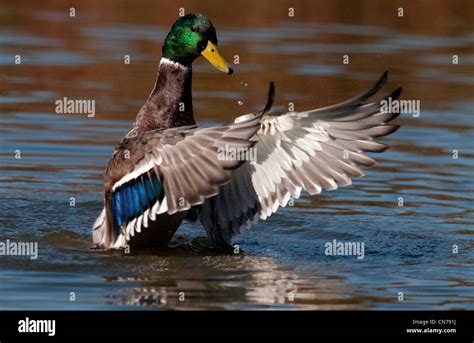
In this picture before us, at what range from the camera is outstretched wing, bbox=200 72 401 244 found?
813cm

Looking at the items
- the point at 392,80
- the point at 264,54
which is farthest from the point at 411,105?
the point at 264,54

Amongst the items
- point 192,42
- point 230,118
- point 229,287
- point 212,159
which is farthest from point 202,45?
point 230,118

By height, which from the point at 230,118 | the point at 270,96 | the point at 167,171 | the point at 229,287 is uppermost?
the point at 230,118

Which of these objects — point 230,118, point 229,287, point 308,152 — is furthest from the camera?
point 230,118

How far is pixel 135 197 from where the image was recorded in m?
8.13

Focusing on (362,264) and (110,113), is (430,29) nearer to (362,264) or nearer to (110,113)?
(110,113)

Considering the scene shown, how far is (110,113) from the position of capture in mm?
13352

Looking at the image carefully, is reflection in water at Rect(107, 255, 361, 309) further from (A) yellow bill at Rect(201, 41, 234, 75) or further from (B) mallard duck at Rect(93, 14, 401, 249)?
(A) yellow bill at Rect(201, 41, 234, 75)

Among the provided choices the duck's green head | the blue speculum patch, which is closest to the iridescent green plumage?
the duck's green head

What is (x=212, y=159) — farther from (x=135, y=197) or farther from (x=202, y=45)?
(x=202, y=45)

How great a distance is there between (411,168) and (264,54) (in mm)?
5697

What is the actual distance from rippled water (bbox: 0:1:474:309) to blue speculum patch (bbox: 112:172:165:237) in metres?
0.33

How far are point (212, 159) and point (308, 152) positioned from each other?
0.92 m

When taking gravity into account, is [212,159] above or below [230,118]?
below
